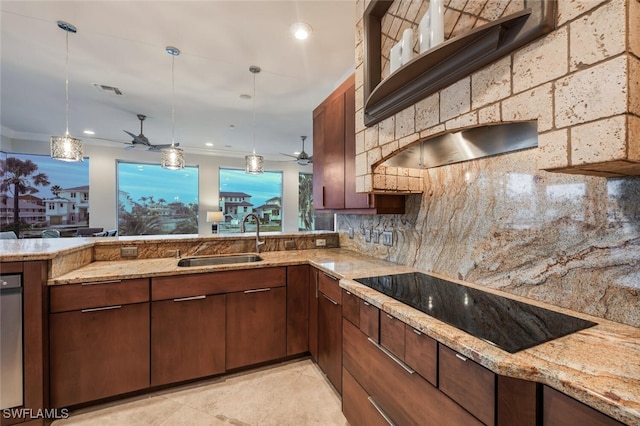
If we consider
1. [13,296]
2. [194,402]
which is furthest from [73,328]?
[194,402]

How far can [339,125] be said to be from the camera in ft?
7.99

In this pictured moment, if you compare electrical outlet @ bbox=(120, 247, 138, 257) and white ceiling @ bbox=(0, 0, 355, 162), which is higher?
white ceiling @ bbox=(0, 0, 355, 162)

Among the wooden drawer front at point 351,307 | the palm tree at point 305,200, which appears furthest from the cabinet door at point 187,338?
the palm tree at point 305,200

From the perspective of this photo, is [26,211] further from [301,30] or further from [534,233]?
[534,233]

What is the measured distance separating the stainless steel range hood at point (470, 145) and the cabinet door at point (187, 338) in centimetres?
170

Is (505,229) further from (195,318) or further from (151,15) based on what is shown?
(151,15)

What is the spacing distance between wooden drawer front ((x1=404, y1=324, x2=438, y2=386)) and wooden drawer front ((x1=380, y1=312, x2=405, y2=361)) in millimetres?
34

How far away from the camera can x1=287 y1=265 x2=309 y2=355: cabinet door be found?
2.32 metres

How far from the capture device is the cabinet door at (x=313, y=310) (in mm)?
2268

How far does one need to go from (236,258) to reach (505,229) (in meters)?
2.20

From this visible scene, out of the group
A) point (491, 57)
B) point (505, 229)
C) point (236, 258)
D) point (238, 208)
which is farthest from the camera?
point (238, 208)

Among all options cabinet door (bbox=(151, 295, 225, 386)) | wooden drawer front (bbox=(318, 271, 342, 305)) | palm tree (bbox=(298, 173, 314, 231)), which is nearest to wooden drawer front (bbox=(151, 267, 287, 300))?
cabinet door (bbox=(151, 295, 225, 386))

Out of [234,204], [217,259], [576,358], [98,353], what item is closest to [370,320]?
[576,358]

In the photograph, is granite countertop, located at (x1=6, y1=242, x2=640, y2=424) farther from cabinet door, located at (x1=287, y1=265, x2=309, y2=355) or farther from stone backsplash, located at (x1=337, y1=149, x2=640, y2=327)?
cabinet door, located at (x1=287, y1=265, x2=309, y2=355)
